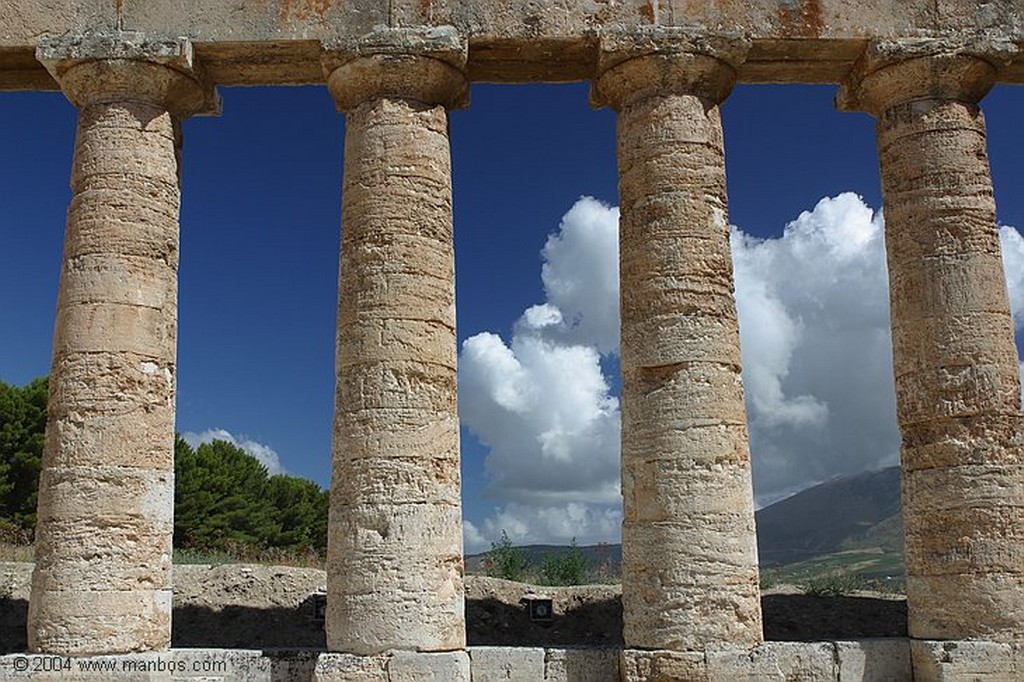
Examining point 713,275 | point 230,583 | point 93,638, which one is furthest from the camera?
point 230,583

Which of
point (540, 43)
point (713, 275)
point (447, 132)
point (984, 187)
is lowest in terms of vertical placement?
point (713, 275)

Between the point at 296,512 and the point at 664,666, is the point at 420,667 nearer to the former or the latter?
the point at 664,666

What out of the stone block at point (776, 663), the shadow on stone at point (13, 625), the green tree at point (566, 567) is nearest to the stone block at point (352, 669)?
the stone block at point (776, 663)

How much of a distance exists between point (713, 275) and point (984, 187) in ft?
14.7

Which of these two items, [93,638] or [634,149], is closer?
[93,638]

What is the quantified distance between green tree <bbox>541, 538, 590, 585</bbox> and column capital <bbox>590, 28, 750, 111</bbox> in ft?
40.6

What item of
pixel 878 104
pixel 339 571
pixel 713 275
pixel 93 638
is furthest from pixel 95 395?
pixel 878 104

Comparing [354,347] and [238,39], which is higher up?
[238,39]

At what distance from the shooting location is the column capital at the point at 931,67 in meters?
16.1

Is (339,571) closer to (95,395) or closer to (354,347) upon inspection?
(354,347)

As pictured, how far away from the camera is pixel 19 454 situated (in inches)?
1517

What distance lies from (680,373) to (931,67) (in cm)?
620

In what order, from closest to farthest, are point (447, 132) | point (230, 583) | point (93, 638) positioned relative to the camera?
1. point (93, 638)
2. point (447, 132)
3. point (230, 583)

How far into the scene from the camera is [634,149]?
1587cm
